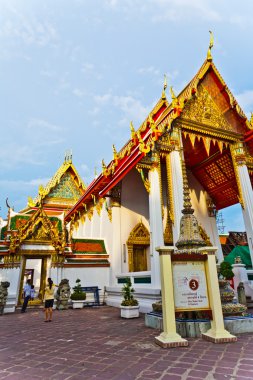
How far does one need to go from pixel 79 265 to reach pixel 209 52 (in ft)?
34.6

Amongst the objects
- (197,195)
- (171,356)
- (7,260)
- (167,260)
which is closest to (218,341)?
(171,356)

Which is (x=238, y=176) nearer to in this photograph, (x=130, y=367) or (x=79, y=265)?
(x=79, y=265)

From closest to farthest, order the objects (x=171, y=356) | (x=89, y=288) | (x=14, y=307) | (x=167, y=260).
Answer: (x=171, y=356)
(x=167, y=260)
(x=14, y=307)
(x=89, y=288)

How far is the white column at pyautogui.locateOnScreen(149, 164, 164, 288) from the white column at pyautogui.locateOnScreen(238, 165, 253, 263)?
152 inches

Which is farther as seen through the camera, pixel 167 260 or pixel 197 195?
pixel 197 195

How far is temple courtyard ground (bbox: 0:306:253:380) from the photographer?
107 inches

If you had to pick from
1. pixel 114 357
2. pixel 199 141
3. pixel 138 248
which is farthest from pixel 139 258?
pixel 114 357

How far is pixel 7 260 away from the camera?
912 cm

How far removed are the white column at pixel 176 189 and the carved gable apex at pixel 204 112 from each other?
1.93m

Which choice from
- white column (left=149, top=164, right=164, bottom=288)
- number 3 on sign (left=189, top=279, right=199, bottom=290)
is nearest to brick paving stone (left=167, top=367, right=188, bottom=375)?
number 3 on sign (left=189, top=279, right=199, bottom=290)

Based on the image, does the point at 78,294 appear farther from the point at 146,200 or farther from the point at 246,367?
the point at 246,367

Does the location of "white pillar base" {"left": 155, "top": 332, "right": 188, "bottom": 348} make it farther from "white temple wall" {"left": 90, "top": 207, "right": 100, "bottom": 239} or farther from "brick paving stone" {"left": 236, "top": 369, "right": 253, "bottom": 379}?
"white temple wall" {"left": 90, "top": 207, "right": 100, "bottom": 239}

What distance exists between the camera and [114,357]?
329cm

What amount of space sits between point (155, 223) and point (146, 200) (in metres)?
3.82
